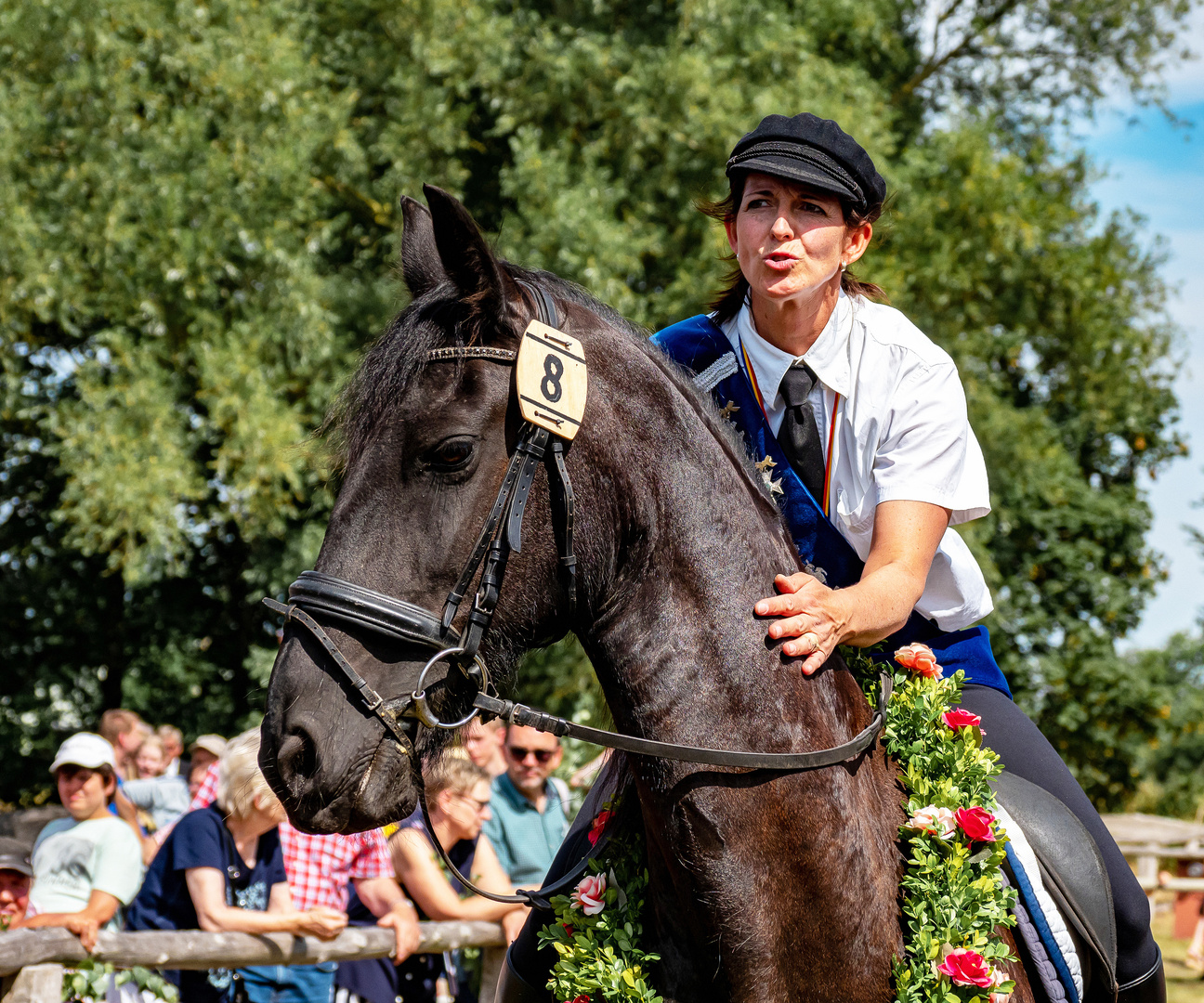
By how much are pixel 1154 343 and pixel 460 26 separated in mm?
13569

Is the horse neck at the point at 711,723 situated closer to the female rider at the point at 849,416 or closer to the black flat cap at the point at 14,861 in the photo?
the female rider at the point at 849,416

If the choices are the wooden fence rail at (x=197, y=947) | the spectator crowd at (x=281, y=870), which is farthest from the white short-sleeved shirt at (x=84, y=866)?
the wooden fence rail at (x=197, y=947)

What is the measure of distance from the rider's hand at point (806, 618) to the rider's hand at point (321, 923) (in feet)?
11.9

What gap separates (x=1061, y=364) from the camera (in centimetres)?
2034

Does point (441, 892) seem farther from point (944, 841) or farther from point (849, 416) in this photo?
point (849, 416)

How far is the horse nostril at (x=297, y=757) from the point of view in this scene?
2156 millimetres

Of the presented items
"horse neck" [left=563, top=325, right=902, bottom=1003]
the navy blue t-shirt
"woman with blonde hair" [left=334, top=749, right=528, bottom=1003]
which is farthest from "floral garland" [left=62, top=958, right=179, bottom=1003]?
"horse neck" [left=563, top=325, right=902, bottom=1003]

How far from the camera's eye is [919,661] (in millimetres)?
2947

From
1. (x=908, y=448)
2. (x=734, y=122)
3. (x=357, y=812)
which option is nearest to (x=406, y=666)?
(x=357, y=812)

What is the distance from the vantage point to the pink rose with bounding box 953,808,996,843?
271 cm

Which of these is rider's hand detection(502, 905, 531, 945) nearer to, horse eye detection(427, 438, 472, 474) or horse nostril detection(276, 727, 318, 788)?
horse nostril detection(276, 727, 318, 788)

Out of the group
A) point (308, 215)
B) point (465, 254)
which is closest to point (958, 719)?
point (465, 254)

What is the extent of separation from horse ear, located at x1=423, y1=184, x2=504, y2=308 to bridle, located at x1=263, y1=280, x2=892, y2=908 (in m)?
0.11

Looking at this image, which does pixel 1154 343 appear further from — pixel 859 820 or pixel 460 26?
pixel 859 820
